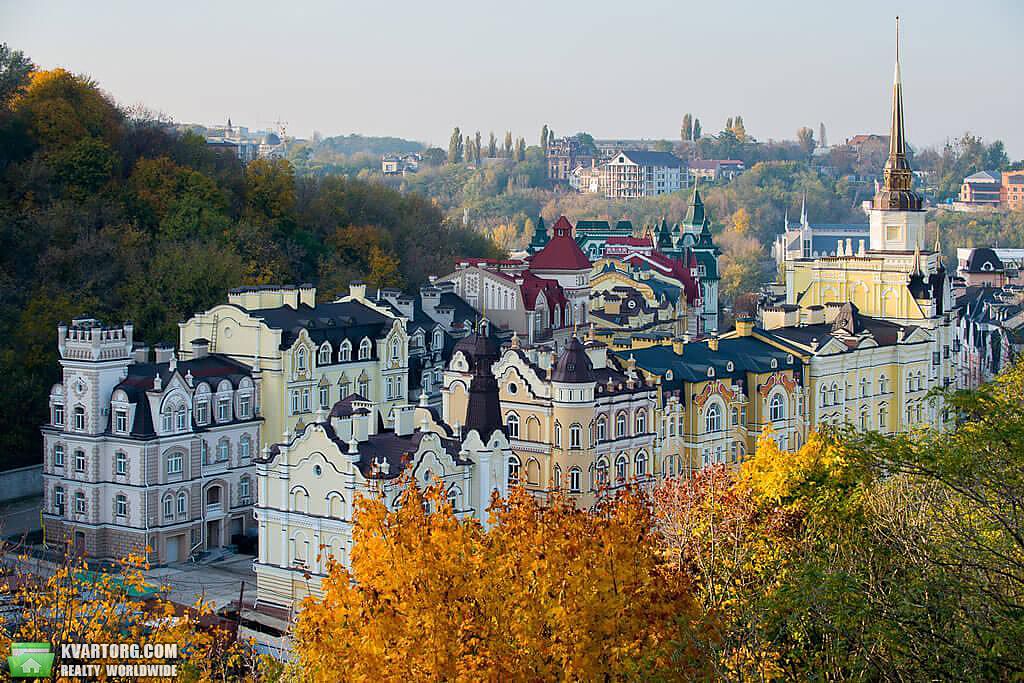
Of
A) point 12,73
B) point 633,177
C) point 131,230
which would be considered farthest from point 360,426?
point 633,177

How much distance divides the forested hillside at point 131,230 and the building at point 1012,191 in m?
106

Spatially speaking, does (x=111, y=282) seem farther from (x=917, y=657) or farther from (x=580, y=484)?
(x=917, y=657)

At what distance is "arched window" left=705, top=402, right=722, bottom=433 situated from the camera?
48.6 m

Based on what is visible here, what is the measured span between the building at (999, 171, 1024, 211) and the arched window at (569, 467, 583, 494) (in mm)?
142570

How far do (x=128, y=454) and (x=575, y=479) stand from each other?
1309cm

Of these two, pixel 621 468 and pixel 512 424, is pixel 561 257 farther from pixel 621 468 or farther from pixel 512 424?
pixel 512 424

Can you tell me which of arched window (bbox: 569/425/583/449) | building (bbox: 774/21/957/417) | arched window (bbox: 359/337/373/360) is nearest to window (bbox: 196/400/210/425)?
arched window (bbox: 359/337/373/360)

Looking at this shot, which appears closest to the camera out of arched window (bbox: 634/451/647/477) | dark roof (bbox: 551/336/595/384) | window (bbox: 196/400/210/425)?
dark roof (bbox: 551/336/595/384)

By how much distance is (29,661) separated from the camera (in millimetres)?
25062

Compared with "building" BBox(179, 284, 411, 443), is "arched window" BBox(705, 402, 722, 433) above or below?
below

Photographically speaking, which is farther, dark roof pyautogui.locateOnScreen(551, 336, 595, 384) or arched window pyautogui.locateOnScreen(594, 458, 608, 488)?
arched window pyautogui.locateOnScreen(594, 458, 608, 488)

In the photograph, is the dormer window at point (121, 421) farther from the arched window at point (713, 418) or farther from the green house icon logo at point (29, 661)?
the green house icon logo at point (29, 661)

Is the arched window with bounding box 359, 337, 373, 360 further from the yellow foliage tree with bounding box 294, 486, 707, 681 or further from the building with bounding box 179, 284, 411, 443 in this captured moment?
the yellow foliage tree with bounding box 294, 486, 707, 681

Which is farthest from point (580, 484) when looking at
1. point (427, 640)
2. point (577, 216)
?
point (577, 216)
